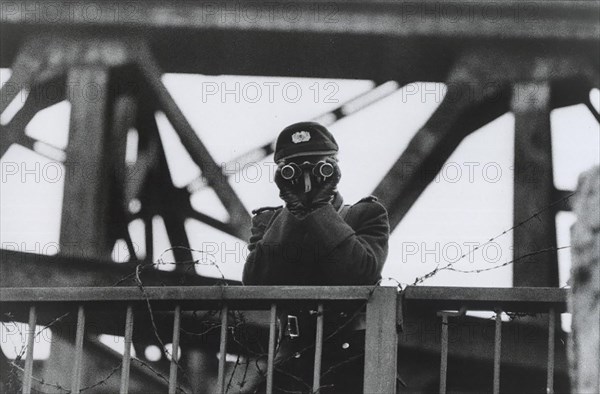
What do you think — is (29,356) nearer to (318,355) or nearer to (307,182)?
(318,355)

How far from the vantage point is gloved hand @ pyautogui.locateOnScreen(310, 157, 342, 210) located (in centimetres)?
877

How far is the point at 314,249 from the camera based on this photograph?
8562 millimetres

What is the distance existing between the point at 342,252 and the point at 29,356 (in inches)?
58.0

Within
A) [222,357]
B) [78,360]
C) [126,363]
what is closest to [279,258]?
[222,357]

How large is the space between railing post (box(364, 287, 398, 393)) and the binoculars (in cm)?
99

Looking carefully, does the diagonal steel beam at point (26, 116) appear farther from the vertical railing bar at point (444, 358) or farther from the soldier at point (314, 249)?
the vertical railing bar at point (444, 358)

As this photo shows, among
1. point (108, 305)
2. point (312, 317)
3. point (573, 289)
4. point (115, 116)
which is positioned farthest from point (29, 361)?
point (115, 116)

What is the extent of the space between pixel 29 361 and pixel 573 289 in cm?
251

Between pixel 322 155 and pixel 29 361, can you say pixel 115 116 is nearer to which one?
pixel 322 155

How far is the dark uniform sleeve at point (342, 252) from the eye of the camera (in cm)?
853

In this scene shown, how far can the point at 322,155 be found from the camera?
29.5 ft

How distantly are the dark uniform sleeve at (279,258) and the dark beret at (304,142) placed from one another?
1.35 ft

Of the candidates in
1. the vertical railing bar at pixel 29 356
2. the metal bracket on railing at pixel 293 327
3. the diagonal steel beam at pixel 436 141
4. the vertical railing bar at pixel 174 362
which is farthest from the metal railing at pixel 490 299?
the diagonal steel beam at pixel 436 141

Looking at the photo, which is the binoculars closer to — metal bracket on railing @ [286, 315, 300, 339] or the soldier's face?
the soldier's face
